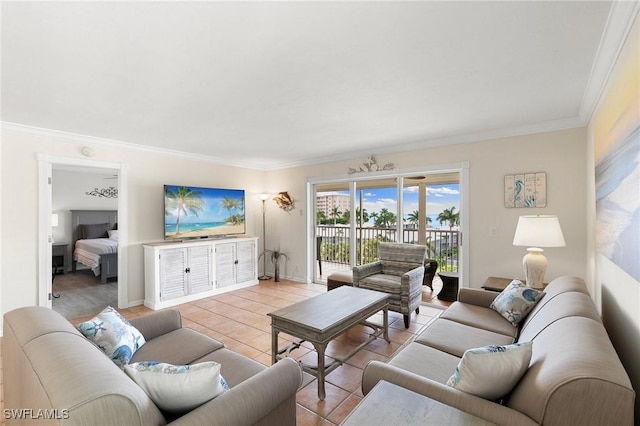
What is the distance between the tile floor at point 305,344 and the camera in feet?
6.93

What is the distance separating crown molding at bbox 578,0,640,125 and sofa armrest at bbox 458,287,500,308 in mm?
1919

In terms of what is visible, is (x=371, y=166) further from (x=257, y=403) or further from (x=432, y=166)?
(x=257, y=403)

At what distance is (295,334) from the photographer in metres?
2.34

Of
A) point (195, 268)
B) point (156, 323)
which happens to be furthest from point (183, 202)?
point (156, 323)

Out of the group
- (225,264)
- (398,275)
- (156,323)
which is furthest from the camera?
(225,264)

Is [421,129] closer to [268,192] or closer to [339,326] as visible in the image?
[339,326]

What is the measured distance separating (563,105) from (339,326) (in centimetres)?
306

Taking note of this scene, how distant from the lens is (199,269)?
4.70 m

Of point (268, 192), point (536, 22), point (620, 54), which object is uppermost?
point (536, 22)

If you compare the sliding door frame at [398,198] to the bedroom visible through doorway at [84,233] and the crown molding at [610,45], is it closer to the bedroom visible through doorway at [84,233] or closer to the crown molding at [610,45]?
the crown molding at [610,45]

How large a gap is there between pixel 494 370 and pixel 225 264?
4.55 meters

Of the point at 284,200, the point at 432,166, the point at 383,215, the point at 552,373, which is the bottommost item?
the point at 552,373

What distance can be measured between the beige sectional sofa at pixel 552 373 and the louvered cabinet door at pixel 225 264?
12.5 feet

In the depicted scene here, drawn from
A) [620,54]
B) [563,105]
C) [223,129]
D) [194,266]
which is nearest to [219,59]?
[223,129]
